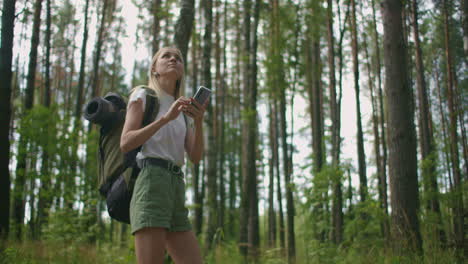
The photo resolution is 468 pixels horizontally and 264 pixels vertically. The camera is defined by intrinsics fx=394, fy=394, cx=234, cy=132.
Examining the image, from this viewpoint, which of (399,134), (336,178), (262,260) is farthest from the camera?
(262,260)

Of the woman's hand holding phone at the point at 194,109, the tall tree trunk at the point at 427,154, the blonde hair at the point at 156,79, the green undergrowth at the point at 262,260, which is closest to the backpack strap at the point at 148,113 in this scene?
the blonde hair at the point at 156,79

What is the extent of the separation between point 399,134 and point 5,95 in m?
5.17

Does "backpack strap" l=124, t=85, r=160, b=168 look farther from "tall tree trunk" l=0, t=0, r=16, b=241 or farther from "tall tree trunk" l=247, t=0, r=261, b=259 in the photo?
"tall tree trunk" l=247, t=0, r=261, b=259

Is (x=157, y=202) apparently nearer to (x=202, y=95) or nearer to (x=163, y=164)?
(x=163, y=164)

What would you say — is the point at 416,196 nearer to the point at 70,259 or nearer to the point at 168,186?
the point at 168,186

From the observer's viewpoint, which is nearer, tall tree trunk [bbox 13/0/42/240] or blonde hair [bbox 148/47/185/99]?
blonde hair [bbox 148/47/185/99]

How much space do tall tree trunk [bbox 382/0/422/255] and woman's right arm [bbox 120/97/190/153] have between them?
3.48m

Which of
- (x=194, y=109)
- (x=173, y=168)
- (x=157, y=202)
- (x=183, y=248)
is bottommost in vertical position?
(x=183, y=248)

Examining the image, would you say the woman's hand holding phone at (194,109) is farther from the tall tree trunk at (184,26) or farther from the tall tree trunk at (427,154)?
the tall tree trunk at (427,154)

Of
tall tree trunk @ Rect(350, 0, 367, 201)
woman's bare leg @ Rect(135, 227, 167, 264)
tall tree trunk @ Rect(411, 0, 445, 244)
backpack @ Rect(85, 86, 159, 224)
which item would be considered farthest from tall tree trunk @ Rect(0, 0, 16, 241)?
tall tree trunk @ Rect(411, 0, 445, 244)

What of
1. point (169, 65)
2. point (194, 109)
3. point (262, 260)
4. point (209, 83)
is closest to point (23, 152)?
point (209, 83)

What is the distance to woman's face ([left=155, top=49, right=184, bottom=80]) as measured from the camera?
91.9 inches

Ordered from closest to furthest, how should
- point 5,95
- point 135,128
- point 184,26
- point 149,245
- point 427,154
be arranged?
point 149,245 < point 135,128 < point 5,95 < point 184,26 < point 427,154

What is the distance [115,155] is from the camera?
2154 millimetres
